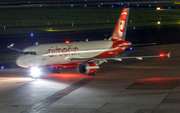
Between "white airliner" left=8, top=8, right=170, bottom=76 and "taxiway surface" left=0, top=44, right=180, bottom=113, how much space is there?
Result: 4.40 feet

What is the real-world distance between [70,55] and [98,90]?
1109 centimetres

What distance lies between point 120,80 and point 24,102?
13630 mm

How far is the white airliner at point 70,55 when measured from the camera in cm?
4406

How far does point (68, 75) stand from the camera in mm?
46094

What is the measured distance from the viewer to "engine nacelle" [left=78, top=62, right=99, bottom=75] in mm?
44344

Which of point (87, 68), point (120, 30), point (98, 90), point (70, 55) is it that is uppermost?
point (120, 30)

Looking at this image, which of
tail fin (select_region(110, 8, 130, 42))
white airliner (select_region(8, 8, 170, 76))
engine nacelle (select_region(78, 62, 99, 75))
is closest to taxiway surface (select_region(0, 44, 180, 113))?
engine nacelle (select_region(78, 62, 99, 75))

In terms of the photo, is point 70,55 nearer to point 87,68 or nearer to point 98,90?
point 87,68

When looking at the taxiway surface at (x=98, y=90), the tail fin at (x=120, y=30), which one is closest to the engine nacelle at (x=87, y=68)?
the taxiway surface at (x=98, y=90)

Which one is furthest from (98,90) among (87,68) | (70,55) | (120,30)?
(120,30)

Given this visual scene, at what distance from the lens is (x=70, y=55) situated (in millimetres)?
46875

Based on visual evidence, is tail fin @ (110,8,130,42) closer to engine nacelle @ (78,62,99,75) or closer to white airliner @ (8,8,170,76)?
white airliner @ (8,8,170,76)

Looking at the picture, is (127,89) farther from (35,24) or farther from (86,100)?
(35,24)

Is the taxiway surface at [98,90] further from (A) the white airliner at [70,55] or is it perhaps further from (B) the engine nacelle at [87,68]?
(A) the white airliner at [70,55]
